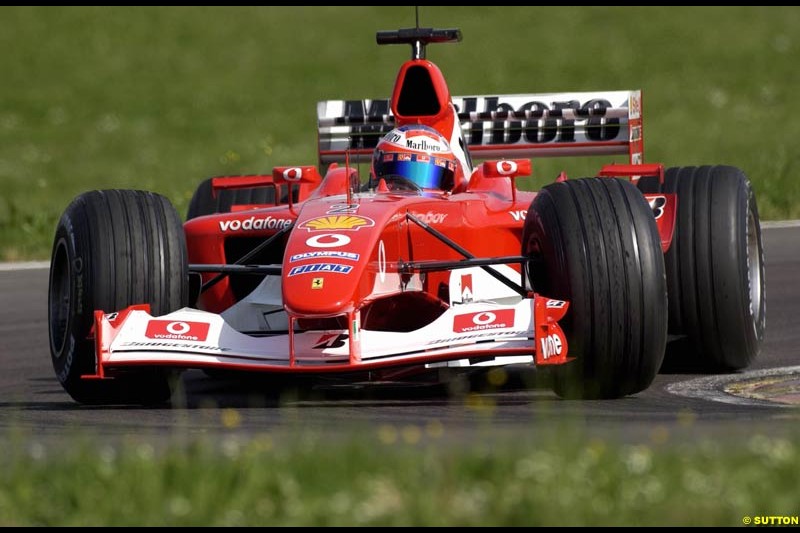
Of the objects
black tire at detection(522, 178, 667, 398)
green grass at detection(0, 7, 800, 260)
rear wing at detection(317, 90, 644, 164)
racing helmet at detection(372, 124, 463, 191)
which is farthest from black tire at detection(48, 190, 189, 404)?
green grass at detection(0, 7, 800, 260)

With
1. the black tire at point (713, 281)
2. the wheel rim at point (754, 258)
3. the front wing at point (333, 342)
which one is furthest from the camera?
the wheel rim at point (754, 258)

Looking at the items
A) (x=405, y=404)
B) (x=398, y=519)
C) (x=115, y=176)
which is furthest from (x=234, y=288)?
(x=115, y=176)

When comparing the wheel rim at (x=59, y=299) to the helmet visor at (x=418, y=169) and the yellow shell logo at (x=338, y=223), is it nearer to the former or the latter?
the yellow shell logo at (x=338, y=223)

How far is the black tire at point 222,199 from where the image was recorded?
11.9 meters

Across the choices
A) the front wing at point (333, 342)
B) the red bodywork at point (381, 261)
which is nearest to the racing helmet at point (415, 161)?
the red bodywork at point (381, 261)

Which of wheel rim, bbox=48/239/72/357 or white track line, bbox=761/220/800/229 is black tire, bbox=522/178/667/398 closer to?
wheel rim, bbox=48/239/72/357

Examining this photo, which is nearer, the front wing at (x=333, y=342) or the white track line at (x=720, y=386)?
the front wing at (x=333, y=342)

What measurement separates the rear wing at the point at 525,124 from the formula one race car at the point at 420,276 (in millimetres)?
1287

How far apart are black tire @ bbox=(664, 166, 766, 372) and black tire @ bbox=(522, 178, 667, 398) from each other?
146 centimetres

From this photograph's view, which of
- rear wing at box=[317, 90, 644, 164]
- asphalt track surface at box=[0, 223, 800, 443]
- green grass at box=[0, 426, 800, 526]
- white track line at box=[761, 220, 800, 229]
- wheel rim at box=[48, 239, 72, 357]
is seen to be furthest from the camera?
white track line at box=[761, 220, 800, 229]

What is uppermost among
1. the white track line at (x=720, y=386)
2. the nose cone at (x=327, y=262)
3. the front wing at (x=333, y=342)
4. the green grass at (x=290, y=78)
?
the green grass at (x=290, y=78)

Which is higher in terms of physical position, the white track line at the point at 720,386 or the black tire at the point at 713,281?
the black tire at the point at 713,281

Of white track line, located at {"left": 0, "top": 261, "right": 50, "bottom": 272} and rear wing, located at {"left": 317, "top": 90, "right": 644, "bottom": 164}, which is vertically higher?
rear wing, located at {"left": 317, "top": 90, "right": 644, "bottom": 164}

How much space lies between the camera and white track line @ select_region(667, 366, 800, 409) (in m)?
8.31
